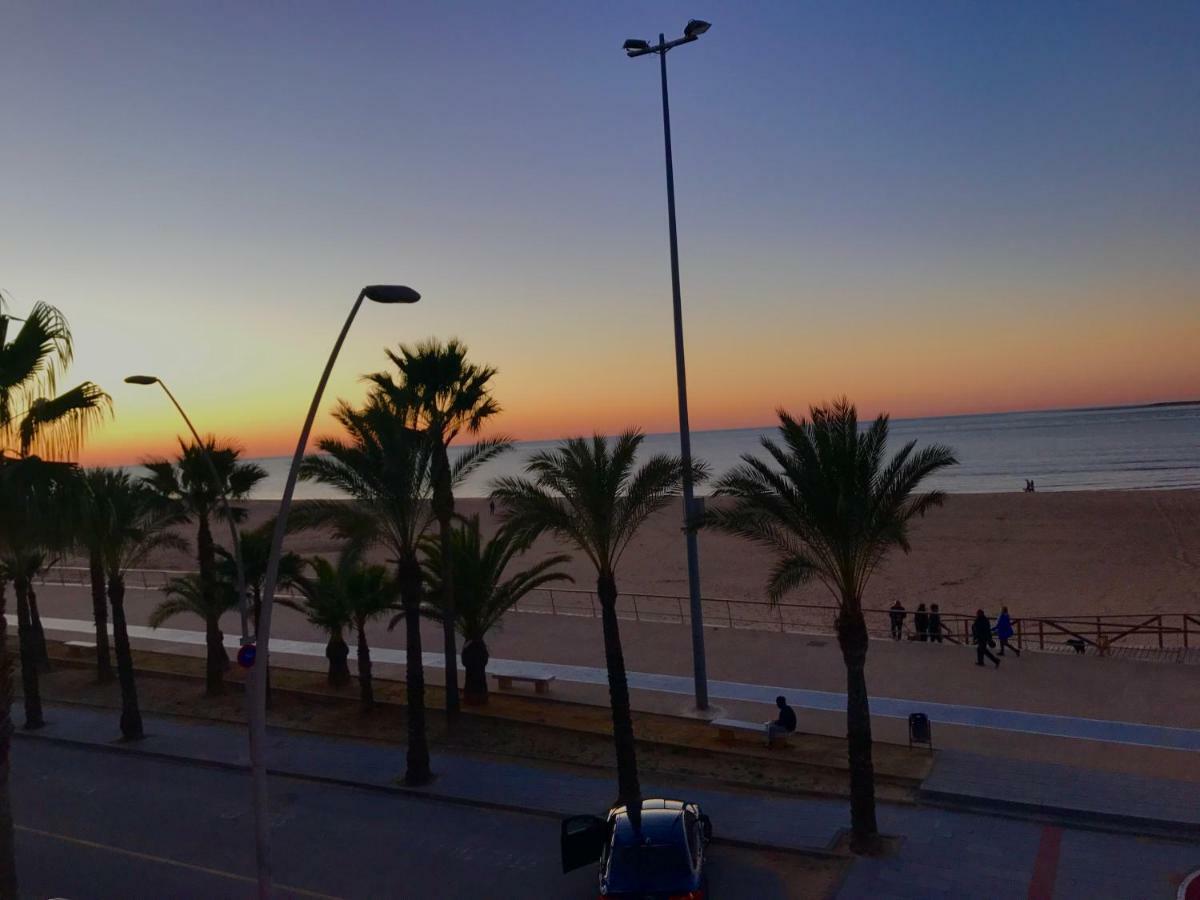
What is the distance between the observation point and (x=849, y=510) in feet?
38.3

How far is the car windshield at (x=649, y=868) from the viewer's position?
9414 millimetres

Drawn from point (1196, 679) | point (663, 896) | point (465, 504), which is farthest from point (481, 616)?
point (465, 504)

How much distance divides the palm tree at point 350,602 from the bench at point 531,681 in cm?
270

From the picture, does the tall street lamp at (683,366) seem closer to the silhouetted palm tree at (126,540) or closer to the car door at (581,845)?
the car door at (581,845)

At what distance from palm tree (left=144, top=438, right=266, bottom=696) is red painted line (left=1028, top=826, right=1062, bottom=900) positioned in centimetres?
1595

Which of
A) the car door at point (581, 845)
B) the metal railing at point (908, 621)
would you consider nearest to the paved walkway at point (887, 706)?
the metal railing at point (908, 621)

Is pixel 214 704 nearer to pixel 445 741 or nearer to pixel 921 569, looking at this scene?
pixel 445 741

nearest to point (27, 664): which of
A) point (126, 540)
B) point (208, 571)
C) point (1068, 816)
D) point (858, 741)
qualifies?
point (126, 540)

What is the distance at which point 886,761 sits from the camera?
14117 mm

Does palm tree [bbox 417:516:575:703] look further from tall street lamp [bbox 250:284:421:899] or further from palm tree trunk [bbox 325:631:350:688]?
tall street lamp [bbox 250:284:421:899]

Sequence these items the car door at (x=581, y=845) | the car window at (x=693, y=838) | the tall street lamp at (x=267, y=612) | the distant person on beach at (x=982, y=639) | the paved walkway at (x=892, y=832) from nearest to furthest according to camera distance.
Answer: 1. the tall street lamp at (x=267, y=612)
2. the car window at (x=693, y=838)
3. the paved walkway at (x=892, y=832)
4. the car door at (x=581, y=845)
5. the distant person on beach at (x=982, y=639)

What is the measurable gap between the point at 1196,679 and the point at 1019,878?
31.3 ft

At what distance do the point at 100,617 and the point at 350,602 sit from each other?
696cm

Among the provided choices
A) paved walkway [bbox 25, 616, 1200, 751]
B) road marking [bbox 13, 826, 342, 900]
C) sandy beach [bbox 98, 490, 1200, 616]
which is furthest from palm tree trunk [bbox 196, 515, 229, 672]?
sandy beach [bbox 98, 490, 1200, 616]
